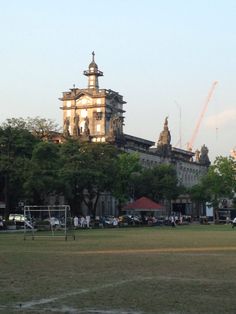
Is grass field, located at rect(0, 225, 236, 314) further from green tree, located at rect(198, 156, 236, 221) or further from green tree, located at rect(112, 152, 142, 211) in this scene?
green tree, located at rect(198, 156, 236, 221)

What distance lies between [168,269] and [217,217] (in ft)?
377

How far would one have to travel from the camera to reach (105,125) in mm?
143125

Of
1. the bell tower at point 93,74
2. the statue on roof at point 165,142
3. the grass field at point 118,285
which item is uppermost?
the bell tower at point 93,74

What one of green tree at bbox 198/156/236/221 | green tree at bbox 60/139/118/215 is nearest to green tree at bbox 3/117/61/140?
green tree at bbox 60/139/118/215

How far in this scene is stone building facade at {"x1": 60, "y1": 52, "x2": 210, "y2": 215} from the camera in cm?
13188

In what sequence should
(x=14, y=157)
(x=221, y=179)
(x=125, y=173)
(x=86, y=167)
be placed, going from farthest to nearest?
1. (x=221, y=179)
2. (x=125, y=173)
3. (x=86, y=167)
4. (x=14, y=157)

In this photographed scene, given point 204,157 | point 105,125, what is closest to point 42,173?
point 105,125

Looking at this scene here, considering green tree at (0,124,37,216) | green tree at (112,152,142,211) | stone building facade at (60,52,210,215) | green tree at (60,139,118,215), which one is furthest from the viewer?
stone building facade at (60,52,210,215)

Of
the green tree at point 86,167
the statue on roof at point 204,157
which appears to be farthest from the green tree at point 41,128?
the statue on roof at point 204,157

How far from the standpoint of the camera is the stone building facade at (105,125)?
131875 mm

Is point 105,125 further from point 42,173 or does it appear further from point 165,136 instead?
point 42,173

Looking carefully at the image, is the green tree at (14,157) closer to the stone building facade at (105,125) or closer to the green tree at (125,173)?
the green tree at (125,173)

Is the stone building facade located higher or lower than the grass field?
higher

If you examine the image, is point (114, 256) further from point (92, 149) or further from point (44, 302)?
point (92, 149)
